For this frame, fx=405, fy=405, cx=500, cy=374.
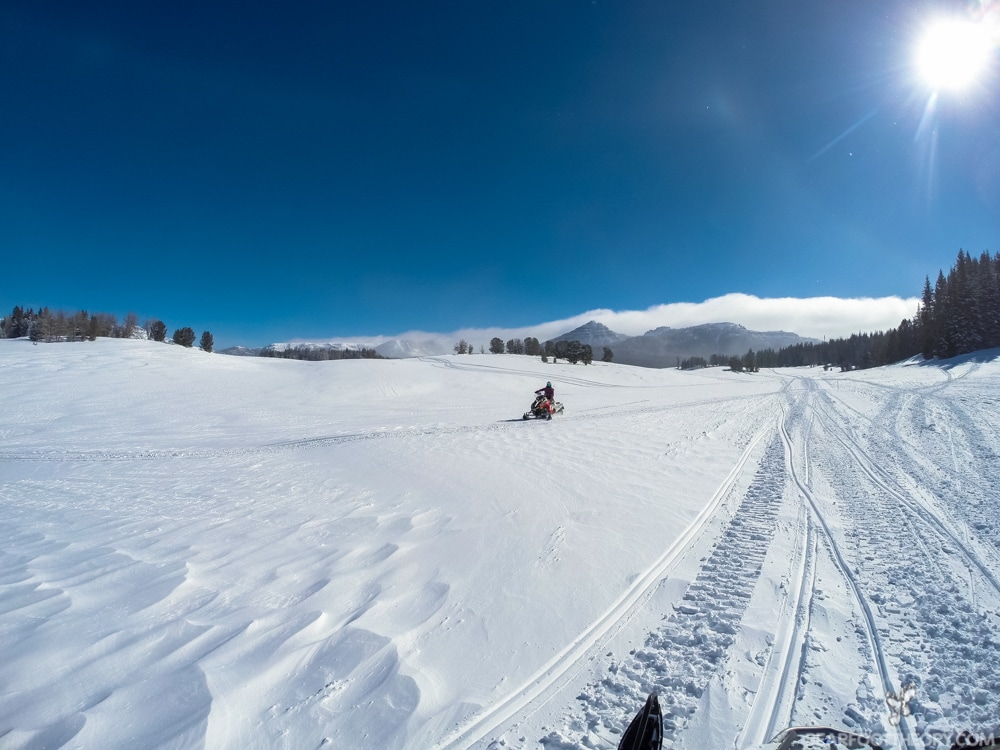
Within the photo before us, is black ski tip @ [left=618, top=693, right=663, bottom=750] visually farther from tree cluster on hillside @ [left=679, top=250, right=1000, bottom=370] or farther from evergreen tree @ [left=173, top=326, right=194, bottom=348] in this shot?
evergreen tree @ [left=173, top=326, right=194, bottom=348]

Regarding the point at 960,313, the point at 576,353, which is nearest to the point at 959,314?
the point at 960,313

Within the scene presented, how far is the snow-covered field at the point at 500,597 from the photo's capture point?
109 inches

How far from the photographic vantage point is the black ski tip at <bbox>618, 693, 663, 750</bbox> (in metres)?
2.42

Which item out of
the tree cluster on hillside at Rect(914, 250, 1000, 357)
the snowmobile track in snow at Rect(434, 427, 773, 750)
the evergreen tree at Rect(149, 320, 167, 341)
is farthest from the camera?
the evergreen tree at Rect(149, 320, 167, 341)

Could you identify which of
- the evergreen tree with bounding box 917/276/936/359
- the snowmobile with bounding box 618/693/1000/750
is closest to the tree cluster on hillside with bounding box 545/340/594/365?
the evergreen tree with bounding box 917/276/936/359

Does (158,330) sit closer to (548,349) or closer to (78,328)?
(78,328)

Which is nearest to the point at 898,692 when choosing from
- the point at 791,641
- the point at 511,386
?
the point at 791,641

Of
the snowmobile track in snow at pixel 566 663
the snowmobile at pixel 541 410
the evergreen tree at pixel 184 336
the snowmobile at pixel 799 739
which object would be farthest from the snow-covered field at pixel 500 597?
the evergreen tree at pixel 184 336

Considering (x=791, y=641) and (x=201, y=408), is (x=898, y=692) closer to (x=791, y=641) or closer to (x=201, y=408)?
(x=791, y=641)

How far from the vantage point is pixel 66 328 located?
55.2m

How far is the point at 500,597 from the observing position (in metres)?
4.36

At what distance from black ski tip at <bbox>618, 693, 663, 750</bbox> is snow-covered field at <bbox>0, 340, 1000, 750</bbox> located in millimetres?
219

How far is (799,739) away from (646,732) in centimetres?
95

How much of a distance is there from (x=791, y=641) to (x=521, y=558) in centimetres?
287
